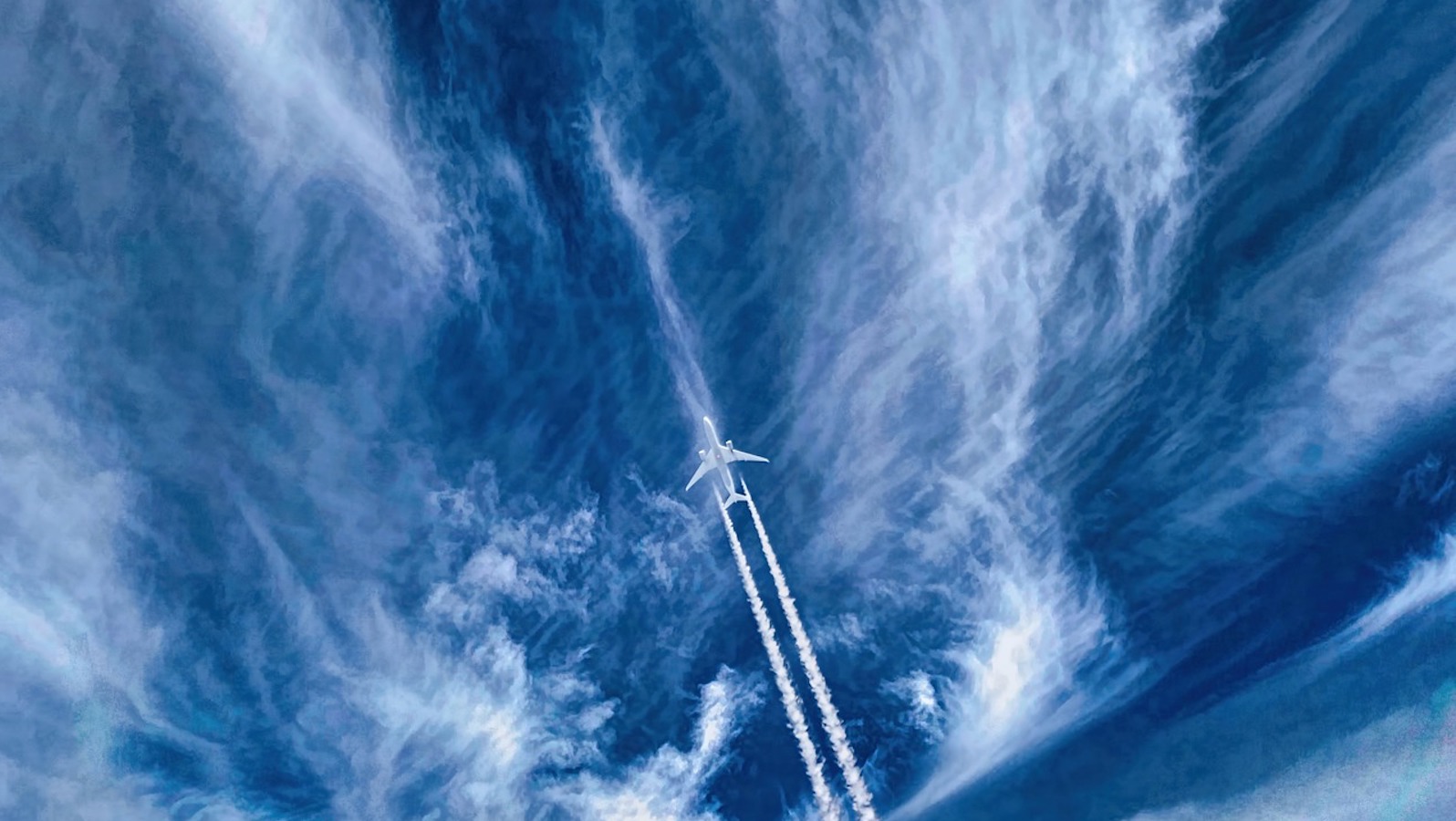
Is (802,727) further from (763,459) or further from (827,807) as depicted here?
(763,459)

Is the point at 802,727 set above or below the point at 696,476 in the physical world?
below

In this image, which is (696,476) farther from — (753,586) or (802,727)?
(802,727)

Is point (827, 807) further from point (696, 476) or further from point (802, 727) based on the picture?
point (696, 476)

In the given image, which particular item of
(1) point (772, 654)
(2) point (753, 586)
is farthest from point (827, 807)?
(2) point (753, 586)

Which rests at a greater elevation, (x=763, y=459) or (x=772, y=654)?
(x=763, y=459)

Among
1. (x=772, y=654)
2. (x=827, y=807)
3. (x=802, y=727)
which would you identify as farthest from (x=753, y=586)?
(x=827, y=807)

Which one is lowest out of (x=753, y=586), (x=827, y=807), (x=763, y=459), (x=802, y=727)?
(x=827, y=807)

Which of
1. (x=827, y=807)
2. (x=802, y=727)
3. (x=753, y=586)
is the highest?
(x=753, y=586)

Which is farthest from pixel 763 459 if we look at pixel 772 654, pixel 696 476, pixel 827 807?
pixel 827 807
